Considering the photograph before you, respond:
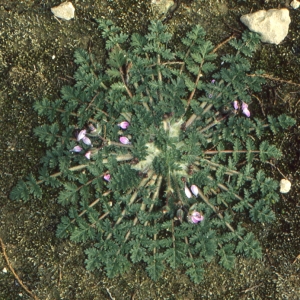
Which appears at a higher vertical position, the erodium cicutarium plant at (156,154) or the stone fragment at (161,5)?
the stone fragment at (161,5)

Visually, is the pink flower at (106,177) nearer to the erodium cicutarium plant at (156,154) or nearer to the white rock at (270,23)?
the erodium cicutarium plant at (156,154)

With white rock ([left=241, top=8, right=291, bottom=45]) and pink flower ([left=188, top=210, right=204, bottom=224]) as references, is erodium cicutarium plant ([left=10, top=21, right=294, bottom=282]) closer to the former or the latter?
pink flower ([left=188, top=210, right=204, bottom=224])

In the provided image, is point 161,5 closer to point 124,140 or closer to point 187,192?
point 124,140

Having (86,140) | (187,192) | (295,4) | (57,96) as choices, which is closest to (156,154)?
(187,192)

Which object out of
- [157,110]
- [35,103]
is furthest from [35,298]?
[157,110]

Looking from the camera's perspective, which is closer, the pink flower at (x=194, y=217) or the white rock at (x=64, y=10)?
the pink flower at (x=194, y=217)

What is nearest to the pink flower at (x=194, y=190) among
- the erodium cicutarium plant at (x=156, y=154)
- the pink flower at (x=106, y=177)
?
the erodium cicutarium plant at (x=156, y=154)

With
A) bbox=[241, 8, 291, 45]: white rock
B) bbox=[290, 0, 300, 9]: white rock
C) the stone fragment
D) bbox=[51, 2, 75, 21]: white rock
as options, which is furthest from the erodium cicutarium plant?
bbox=[290, 0, 300, 9]: white rock

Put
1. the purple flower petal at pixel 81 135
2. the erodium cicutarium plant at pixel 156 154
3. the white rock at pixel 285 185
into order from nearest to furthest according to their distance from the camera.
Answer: the purple flower petal at pixel 81 135, the erodium cicutarium plant at pixel 156 154, the white rock at pixel 285 185
